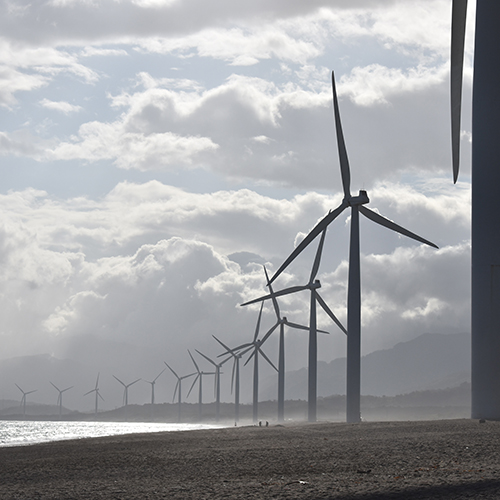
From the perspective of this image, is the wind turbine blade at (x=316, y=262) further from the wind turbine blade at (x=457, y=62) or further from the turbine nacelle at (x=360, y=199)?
the wind turbine blade at (x=457, y=62)

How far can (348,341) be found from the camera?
172 ft

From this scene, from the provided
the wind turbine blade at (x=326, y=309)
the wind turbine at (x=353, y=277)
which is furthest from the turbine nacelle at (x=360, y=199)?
the wind turbine blade at (x=326, y=309)

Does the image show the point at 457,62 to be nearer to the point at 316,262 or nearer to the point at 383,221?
the point at 383,221

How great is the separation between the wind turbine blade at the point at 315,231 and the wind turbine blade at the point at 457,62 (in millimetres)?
18832

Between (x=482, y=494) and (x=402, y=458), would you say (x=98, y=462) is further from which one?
(x=482, y=494)

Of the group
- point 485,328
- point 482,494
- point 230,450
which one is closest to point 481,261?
point 485,328

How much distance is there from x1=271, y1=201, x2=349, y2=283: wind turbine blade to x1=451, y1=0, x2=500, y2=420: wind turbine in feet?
58.4

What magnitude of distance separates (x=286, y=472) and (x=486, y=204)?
18.3 meters

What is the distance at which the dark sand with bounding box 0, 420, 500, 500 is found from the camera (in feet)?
46.5

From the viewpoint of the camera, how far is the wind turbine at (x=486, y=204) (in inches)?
1242

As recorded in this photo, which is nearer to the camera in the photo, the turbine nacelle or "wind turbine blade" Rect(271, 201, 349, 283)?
"wind turbine blade" Rect(271, 201, 349, 283)

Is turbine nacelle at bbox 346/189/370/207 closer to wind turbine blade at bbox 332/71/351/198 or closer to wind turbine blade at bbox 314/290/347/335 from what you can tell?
wind turbine blade at bbox 332/71/351/198

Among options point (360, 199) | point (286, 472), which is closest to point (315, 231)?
point (360, 199)

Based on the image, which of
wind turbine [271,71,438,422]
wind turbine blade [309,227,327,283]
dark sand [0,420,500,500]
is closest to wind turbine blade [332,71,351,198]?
wind turbine [271,71,438,422]
